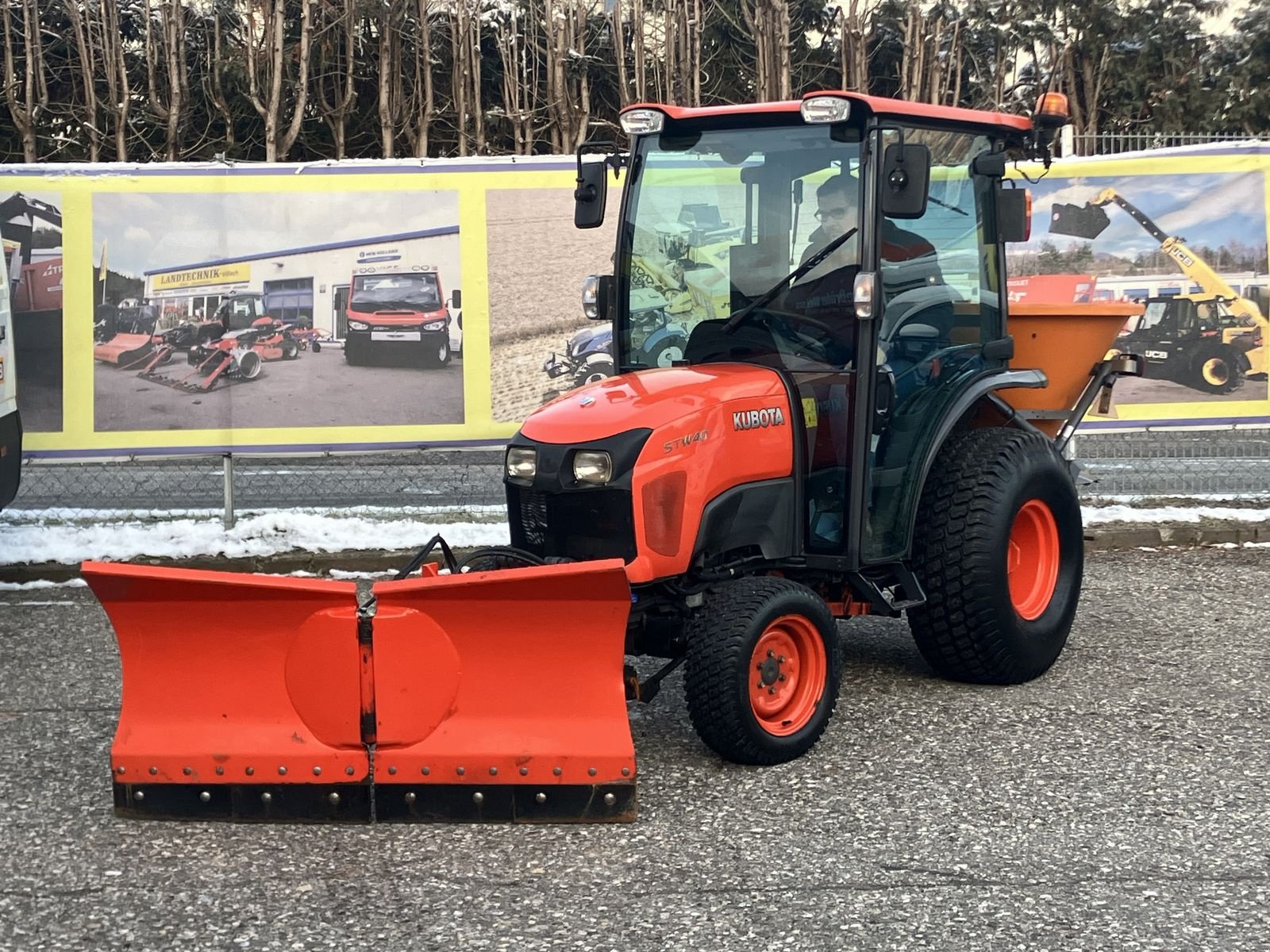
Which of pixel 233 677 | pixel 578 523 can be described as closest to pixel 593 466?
pixel 578 523

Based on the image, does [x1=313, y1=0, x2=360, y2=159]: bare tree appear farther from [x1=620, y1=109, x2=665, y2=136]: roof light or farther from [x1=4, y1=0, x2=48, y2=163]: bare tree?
[x1=620, y1=109, x2=665, y2=136]: roof light

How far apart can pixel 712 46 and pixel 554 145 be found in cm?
346

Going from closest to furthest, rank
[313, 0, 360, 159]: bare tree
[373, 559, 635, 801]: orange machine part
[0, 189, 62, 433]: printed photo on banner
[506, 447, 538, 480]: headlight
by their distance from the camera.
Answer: [373, 559, 635, 801]: orange machine part
[506, 447, 538, 480]: headlight
[0, 189, 62, 433]: printed photo on banner
[313, 0, 360, 159]: bare tree

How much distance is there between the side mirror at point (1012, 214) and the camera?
19.9 ft

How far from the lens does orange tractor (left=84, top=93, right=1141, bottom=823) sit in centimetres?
439

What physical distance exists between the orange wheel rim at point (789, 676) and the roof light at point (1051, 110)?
2.40m

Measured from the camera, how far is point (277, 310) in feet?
30.6

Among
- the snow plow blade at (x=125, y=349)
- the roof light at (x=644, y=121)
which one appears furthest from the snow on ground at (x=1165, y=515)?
the snow plow blade at (x=125, y=349)

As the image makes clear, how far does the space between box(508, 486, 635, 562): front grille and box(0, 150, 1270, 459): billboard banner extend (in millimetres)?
4076

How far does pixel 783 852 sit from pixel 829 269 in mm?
2225

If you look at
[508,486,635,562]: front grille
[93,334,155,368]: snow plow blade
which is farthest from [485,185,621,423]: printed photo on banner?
[508,486,635,562]: front grille

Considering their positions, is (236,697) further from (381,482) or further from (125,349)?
(381,482)

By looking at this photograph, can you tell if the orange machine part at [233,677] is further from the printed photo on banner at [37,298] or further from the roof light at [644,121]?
the printed photo on banner at [37,298]

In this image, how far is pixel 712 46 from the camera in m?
24.7
